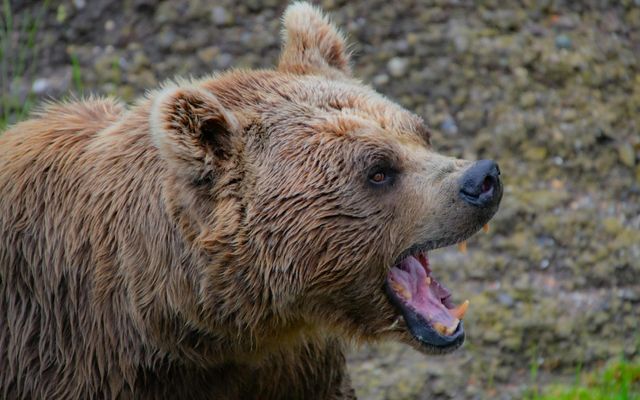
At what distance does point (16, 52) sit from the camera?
766 centimetres

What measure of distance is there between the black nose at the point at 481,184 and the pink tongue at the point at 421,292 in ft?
1.63

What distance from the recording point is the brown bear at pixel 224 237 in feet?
14.4

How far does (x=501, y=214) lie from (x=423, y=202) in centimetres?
277

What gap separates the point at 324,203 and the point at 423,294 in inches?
25.1

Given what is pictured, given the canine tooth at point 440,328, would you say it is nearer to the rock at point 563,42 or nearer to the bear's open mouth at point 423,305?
the bear's open mouth at point 423,305

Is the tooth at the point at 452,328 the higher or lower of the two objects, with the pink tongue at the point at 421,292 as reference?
lower

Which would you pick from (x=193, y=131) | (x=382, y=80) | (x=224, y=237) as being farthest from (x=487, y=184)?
(x=382, y=80)

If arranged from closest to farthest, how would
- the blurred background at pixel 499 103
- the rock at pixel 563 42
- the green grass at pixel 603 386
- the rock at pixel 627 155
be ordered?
the green grass at pixel 603 386 → the blurred background at pixel 499 103 → the rock at pixel 627 155 → the rock at pixel 563 42

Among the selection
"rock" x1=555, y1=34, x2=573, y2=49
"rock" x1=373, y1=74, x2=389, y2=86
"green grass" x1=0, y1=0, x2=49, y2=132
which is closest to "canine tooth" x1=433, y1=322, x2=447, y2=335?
"rock" x1=373, y1=74, x2=389, y2=86

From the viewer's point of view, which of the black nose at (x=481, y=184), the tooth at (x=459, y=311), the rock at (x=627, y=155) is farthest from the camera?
the rock at (x=627, y=155)

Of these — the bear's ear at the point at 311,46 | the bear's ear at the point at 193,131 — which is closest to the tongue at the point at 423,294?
the bear's ear at the point at 193,131

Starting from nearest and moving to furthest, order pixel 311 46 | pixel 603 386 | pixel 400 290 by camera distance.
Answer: pixel 400 290, pixel 311 46, pixel 603 386

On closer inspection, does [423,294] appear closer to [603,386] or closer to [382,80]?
[603,386]

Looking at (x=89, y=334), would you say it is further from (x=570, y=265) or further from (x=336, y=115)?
(x=570, y=265)
